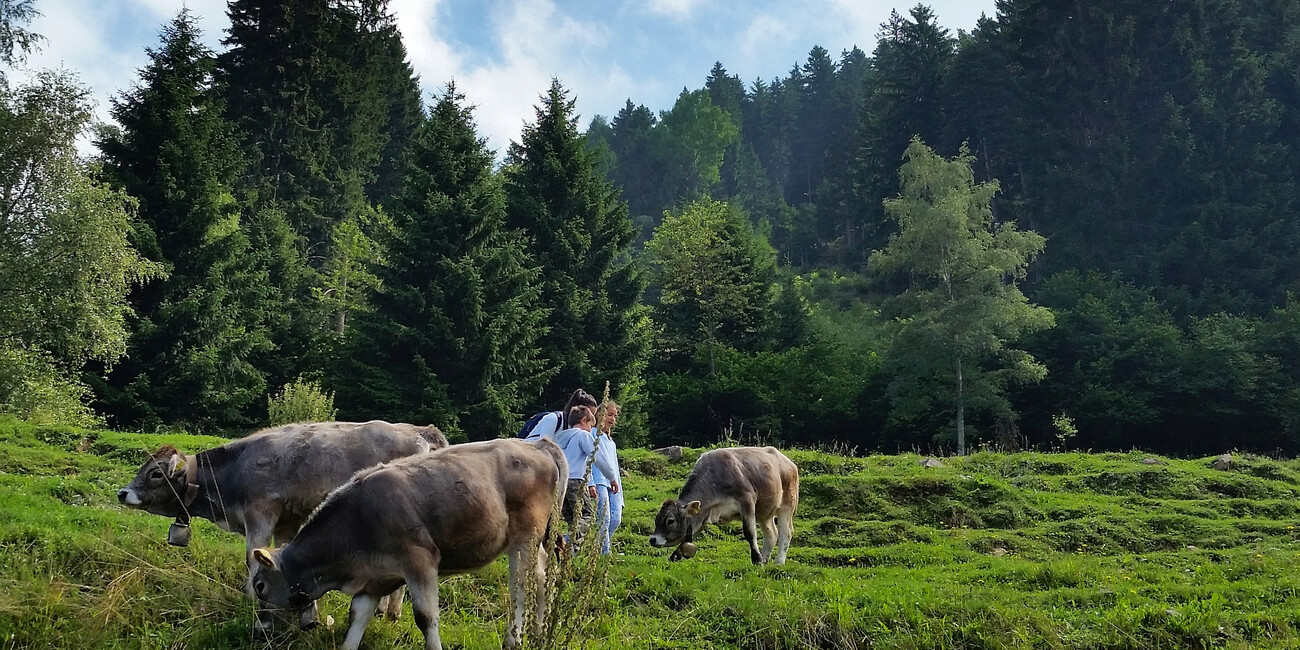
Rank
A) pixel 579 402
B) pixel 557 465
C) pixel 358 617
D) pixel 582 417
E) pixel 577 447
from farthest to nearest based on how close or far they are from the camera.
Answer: pixel 579 402
pixel 582 417
pixel 577 447
pixel 557 465
pixel 358 617

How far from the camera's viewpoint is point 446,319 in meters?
26.3

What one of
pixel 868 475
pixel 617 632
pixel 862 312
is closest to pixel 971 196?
pixel 862 312

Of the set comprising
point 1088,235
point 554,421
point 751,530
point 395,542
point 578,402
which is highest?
point 1088,235

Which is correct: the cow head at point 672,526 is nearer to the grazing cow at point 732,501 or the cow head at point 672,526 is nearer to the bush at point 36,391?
the grazing cow at point 732,501

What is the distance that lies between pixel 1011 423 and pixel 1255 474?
15.7m

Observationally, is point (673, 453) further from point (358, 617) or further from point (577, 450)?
point (358, 617)

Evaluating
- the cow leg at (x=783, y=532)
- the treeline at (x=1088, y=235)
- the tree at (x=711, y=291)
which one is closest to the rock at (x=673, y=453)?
the cow leg at (x=783, y=532)

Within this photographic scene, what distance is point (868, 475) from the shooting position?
1750cm

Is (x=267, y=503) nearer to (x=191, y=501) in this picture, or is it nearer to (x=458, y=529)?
(x=191, y=501)

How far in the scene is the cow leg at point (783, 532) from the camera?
12048 mm

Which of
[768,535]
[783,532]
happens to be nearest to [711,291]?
[783,532]

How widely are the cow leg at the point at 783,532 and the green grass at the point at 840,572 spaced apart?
1.58ft

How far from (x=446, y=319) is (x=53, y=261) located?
10440 mm

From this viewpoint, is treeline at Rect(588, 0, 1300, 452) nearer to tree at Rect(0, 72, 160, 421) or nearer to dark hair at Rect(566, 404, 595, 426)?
tree at Rect(0, 72, 160, 421)
